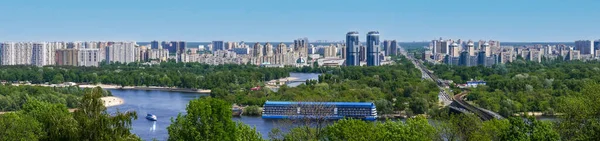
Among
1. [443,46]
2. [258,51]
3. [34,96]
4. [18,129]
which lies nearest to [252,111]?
[34,96]

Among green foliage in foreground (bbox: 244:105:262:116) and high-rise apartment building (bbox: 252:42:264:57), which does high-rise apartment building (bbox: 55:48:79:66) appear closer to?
high-rise apartment building (bbox: 252:42:264:57)

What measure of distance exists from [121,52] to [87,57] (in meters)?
3.96

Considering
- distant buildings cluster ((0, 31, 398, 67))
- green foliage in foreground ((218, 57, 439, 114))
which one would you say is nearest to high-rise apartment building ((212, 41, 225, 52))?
distant buildings cluster ((0, 31, 398, 67))

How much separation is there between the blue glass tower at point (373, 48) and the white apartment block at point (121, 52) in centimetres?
1222

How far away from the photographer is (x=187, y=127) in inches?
235

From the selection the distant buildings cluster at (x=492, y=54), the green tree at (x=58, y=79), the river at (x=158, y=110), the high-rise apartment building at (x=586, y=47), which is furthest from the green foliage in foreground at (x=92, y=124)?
the high-rise apartment building at (x=586, y=47)

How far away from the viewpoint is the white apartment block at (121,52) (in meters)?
42.3

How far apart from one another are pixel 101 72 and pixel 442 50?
32854 mm

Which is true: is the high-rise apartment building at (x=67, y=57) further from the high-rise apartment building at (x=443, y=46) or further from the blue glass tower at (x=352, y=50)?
the high-rise apartment building at (x=443, y=46)

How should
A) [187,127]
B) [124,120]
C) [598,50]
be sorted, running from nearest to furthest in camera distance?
[124,120] < [187,127] < [598,50]

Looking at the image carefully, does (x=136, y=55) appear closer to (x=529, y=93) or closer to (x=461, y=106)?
(x=529, y=93)

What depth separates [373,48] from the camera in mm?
44125

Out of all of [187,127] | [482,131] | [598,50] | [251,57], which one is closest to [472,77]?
[251,57]

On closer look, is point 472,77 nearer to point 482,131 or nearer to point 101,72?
point 101,72
